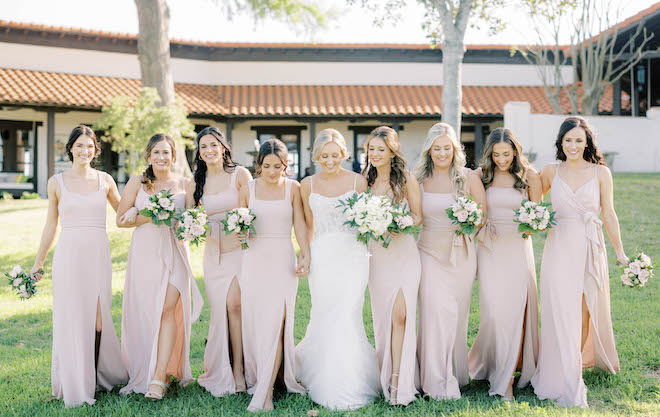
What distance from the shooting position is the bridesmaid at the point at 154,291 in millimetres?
5320

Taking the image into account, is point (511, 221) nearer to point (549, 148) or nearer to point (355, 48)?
point (549, 148)

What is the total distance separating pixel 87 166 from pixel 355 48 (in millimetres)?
18104

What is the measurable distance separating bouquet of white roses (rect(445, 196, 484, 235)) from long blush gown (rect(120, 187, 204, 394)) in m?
2.37

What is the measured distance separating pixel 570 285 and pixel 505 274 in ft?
1.80

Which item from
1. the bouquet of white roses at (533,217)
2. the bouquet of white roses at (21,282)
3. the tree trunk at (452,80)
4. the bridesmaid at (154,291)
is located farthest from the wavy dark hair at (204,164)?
the tree trunk at (452,80)

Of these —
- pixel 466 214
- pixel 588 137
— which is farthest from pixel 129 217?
pixel 588 137

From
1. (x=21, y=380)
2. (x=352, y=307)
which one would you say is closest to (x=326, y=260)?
(x=352, y=307)

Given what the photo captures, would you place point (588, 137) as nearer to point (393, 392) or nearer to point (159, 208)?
point (393, 392)

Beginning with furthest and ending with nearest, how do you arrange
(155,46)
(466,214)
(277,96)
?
(277,96)
(155,46)
(466,214)

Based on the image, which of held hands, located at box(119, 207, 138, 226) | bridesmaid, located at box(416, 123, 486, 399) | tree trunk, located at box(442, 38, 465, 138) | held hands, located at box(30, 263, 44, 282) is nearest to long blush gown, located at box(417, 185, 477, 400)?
bridesmaid, located at box(416, 123, 486, 399)

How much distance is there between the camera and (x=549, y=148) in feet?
60.9

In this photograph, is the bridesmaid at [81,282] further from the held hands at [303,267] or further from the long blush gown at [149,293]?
the held hands at [303,267]

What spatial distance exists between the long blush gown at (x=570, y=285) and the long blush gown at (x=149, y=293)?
313cm

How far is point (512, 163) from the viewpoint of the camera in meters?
5.50
